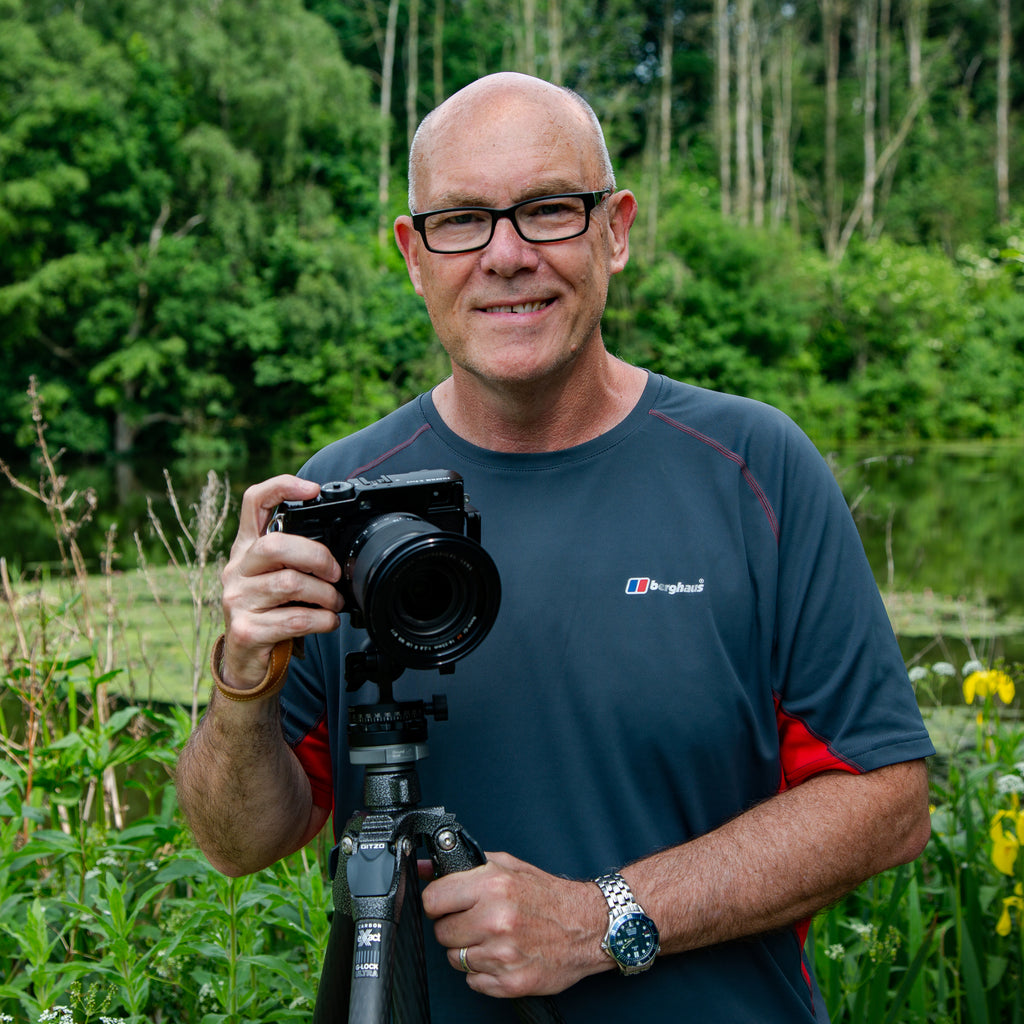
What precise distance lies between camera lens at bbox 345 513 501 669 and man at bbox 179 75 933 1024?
12 centimetres

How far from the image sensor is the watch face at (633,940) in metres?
1.29

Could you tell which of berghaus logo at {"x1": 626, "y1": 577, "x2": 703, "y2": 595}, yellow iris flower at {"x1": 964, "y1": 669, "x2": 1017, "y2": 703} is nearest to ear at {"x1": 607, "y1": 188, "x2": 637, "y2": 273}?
berghaus logo at {"x1": 626, "y1": 577, "x2": 703, "y2": 595}

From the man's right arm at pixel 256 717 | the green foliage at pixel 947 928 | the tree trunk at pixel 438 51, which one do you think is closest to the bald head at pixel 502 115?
the man's right arm at pixel 256 717

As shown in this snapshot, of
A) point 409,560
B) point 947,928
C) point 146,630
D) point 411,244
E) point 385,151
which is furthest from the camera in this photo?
point 385,151

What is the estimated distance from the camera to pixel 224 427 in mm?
20906

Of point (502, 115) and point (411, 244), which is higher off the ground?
point (502, 115)

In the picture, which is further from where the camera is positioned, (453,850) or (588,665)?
(588,665)

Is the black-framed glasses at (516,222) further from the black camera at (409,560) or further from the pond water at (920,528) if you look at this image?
the pond water at (920,528)

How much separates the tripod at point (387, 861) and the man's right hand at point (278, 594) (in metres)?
0.09

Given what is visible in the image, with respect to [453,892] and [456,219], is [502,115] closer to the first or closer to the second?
[456,219]

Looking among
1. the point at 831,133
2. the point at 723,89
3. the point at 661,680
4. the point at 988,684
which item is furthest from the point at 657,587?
the point at 831,133

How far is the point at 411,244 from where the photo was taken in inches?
67.4

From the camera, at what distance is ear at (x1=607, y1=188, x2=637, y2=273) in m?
1.69

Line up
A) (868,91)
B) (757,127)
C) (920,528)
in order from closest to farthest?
(920,528)
(757,127)
(868,91)
